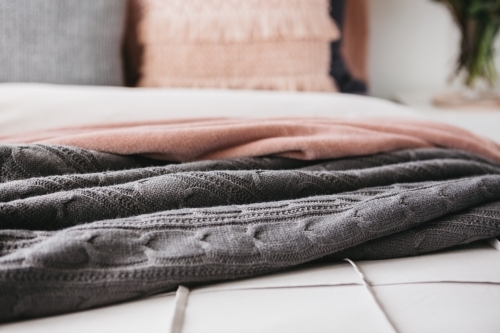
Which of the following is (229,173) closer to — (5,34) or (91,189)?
(91,189)

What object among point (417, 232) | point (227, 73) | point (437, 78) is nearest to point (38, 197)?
point (417, 232)

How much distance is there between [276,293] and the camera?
490 millimetres

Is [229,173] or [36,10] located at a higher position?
[36,10]

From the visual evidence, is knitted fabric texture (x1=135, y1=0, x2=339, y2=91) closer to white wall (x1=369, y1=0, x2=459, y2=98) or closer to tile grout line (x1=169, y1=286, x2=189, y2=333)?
white wall (x1=369, y1=0, x2=459, y2=98)

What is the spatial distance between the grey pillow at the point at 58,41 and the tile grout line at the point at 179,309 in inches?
35.9

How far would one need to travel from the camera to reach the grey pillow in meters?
1.22

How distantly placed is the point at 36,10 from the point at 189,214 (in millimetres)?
929

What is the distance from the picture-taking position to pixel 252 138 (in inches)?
30.4

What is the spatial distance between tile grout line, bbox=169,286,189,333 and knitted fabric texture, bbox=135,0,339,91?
34.8 inches

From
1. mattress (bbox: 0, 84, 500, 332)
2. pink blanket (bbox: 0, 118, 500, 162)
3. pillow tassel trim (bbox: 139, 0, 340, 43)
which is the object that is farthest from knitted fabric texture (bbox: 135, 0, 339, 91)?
mattress (bbox: 0, 84, 500, 332)

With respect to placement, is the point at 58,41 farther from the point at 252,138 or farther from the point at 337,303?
the point at 337,303

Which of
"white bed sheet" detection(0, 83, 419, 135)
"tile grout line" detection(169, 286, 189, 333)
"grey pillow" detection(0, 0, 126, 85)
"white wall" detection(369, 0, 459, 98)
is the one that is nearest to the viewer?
"tile grout line" detection(169, 286, 189, 333)

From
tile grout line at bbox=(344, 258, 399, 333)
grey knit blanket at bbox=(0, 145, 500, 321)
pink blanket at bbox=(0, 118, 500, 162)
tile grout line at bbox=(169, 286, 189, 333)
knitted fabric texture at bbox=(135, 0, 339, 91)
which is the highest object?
knitted fabric texture at bbox=(135, 0, 339, 91)

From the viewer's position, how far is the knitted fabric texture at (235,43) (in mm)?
1279
